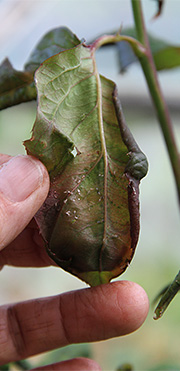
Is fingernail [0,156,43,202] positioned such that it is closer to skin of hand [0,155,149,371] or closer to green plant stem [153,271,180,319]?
skin of hand [0,155,149,371]

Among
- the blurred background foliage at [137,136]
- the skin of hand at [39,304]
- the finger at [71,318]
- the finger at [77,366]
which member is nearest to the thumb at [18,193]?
the skin of hand at [39,304]

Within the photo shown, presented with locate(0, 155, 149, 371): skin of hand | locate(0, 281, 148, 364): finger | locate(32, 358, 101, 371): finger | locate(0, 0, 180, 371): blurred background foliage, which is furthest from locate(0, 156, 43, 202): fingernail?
locate(0, 0, 180, 371): blurred background foliage

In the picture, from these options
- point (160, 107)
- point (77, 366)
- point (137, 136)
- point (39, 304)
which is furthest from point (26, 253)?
point (137, 136)

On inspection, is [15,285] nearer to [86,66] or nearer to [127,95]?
[127,95]

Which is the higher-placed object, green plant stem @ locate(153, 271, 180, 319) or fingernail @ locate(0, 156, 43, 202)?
fingernail @ locate(0, 156, 43, 202)

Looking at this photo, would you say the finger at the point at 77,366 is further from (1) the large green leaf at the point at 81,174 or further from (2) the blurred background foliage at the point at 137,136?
(2) the blurred background foliage at the point at 137,136

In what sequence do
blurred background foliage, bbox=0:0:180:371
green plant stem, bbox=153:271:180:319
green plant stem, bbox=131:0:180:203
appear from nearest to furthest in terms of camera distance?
green plant stem, bbox=153:271:180:319 < green plant stem, bbox=131:0:180:203 < blurred background foliage, bbox=0:0:180:371
